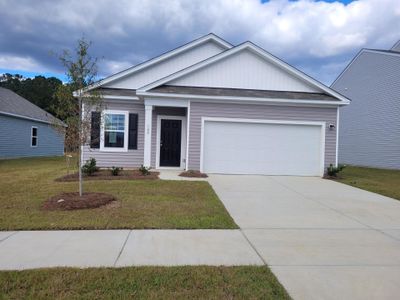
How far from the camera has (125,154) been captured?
16.0 meters

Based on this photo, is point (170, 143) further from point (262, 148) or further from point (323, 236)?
point (323, 236)

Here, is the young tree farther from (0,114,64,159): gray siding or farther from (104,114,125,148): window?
(0,114,64,159): gray siding

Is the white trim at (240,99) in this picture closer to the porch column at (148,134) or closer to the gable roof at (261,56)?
the porch column at (148,134)

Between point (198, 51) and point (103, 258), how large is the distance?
1536 cm

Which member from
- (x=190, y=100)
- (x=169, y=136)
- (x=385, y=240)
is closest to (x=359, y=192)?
(x=385, y=240)

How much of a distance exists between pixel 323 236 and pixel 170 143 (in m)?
10.7

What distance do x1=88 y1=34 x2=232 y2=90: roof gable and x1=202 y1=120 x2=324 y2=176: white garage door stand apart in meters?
4.66

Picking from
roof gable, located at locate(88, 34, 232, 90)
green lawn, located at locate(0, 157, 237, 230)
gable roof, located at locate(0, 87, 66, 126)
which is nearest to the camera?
green lawn, located at locate(0, 157, 237, 230)

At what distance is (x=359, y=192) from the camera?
11.5 metres

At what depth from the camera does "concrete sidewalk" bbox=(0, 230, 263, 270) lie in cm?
473

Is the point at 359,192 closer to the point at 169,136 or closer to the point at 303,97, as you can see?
the point at 303,97

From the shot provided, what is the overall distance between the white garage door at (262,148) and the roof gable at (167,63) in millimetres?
4660

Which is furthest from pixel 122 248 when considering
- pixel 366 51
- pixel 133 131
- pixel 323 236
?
pixel 366 51

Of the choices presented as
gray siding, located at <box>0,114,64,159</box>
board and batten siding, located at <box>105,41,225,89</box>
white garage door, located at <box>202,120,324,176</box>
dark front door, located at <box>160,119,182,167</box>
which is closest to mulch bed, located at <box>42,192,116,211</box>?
white garage door, located at <box>202,120,324,176</box>
